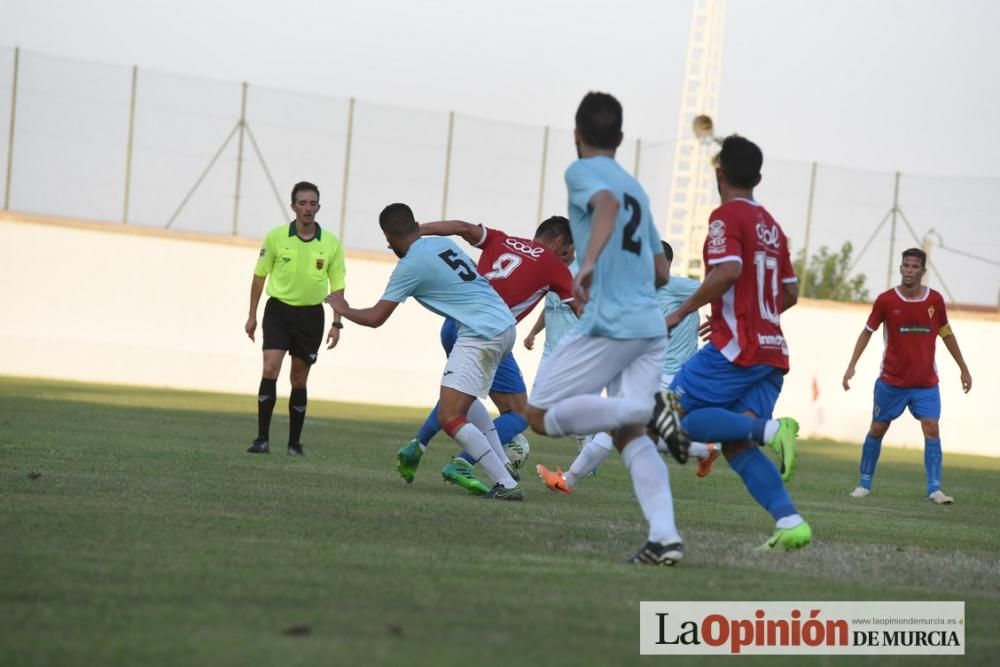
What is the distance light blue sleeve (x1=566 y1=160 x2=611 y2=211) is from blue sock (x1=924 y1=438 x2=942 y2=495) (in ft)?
25.6

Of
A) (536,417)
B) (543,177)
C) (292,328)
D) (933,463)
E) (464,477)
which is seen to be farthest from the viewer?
(543,177)

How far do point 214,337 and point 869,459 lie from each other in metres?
17.0

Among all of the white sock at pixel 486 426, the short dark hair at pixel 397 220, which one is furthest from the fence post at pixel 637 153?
the short dark hair at pixel 397 220

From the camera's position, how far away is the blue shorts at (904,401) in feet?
46.1

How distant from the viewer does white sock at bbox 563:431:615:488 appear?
10383mm

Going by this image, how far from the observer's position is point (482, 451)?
9.62 meters

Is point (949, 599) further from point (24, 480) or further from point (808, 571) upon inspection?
point (24, 480)

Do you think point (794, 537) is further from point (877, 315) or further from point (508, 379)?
point (877, 315)

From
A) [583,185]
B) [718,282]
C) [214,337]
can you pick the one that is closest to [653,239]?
[718,282]

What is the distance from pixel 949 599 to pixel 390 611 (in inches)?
93.1

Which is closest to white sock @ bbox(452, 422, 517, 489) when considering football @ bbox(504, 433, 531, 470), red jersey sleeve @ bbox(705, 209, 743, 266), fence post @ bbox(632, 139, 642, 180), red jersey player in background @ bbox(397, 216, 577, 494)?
red jersey player in background @ bbox(397, 216, 577, 494)

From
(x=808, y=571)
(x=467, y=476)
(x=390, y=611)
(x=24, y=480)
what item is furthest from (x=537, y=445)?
(x=390, y=611)

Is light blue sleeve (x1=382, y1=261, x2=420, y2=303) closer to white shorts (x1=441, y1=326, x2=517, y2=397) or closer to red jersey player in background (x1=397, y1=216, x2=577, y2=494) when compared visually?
white shorts (x1=441, y1=326, x2=517, y2=397)

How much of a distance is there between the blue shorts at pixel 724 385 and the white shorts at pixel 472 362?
2.45m
